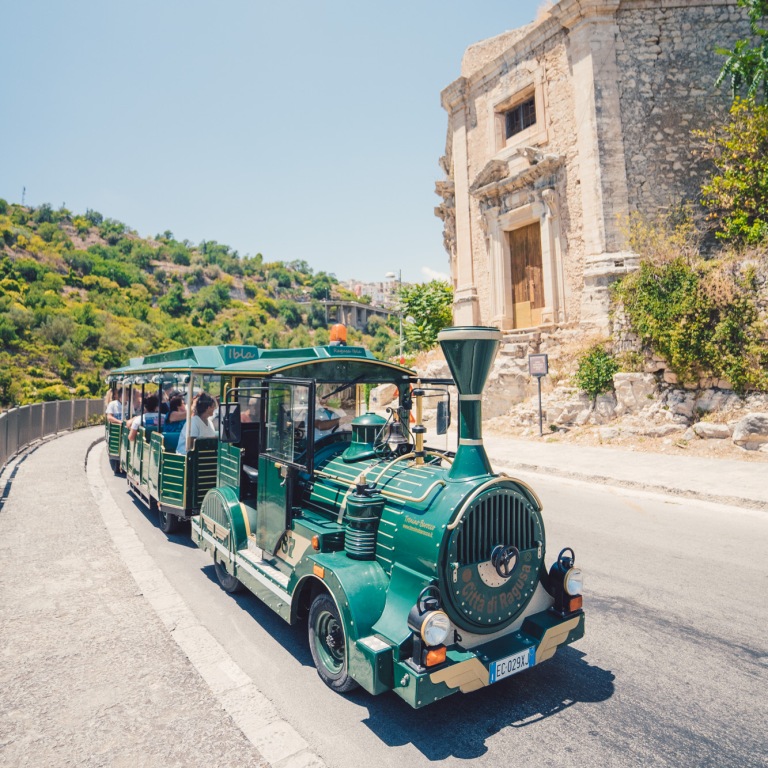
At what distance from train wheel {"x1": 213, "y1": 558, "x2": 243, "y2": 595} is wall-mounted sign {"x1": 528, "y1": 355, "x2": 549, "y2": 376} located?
1205 centimetres

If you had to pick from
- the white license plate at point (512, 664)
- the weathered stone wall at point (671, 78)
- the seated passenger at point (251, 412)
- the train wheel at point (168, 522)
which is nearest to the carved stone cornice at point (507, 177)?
the weathered stone wall at point (671, 78)

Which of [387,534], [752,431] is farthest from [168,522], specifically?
[752,431]

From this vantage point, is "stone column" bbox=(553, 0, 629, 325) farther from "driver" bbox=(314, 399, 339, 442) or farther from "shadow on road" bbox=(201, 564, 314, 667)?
"shadow on road" bbox=(201, 564, 314, 667)

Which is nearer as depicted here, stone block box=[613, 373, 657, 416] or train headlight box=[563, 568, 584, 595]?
train headlight box=[563, 568, 584, 595]

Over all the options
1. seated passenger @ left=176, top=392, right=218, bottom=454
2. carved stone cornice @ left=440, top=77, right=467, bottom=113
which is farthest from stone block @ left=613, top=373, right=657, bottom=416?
carved stone cornice @ left=440, top=77, right=467, bottom=113

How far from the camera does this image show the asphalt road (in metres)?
3.16

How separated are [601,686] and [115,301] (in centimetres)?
8041

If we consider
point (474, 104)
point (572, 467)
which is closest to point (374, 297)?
point (474, 104)

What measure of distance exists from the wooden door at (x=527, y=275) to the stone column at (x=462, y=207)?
6.53ft

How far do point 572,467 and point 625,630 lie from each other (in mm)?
7637

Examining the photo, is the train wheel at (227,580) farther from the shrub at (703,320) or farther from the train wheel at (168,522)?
the shrub at (703,320)

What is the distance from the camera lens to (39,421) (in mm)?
17422

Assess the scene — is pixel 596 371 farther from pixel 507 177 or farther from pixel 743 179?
pixel 507 177

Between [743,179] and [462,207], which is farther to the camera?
[462,207]
